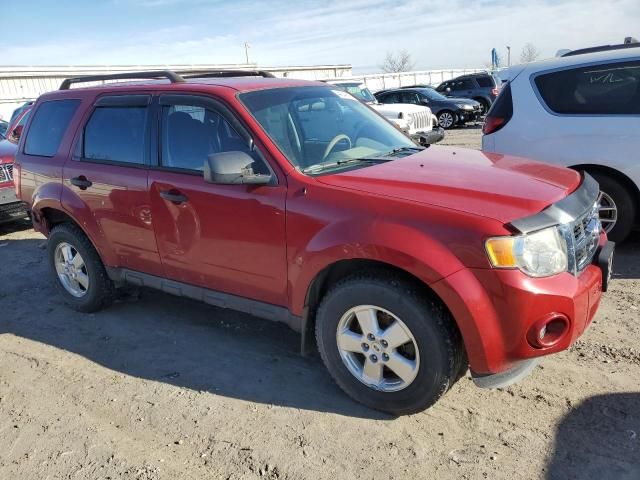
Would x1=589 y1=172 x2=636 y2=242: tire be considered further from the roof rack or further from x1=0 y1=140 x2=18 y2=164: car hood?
x1=0 y1=140 x2=18 y2=164: car hood

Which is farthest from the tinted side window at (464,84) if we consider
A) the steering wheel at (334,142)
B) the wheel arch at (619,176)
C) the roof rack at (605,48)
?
the steering wheel at (334,142)

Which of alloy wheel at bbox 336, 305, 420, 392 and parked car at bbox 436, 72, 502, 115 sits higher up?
parked car at bbox 436, 72, 502, 115

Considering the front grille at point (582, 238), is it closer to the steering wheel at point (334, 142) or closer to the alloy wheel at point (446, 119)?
the steering wheel at point (334, 142)

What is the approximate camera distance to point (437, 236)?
273cm

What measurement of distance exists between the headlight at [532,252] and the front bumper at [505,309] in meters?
0.04

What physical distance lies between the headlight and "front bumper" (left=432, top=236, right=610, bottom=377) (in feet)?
0.12

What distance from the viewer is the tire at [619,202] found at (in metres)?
5.20

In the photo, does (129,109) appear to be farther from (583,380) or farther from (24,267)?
(583,380)

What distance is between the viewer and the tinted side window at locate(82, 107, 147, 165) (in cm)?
412

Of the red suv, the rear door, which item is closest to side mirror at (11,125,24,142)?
the red suv

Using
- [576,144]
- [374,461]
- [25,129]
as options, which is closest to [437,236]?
[374,461]

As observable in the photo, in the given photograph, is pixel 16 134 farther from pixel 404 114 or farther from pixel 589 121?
pixel 589 121

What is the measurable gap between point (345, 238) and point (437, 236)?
50 cm

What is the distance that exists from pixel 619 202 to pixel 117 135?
14.7ft
